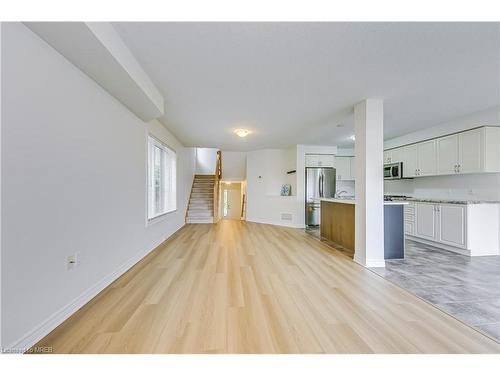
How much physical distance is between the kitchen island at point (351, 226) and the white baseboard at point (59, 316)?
3.44 metres

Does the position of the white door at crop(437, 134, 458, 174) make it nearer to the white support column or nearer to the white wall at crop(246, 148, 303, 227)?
the white support column

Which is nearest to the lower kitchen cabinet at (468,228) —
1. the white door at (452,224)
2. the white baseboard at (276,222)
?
the white door at (452,224)

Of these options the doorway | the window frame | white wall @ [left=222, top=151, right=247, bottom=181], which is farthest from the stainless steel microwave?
the doorway

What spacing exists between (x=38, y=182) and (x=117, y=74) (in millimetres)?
1192

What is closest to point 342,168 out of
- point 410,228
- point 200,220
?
point 410,228

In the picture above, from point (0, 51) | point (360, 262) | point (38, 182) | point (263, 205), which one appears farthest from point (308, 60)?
point (263, 205)

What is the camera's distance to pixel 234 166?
9.38 m

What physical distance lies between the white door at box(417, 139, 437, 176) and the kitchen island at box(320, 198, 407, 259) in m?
1.89

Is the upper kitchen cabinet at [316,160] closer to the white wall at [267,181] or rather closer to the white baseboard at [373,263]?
the white wall at [267,181]

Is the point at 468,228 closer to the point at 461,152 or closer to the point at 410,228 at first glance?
the point at 410,228

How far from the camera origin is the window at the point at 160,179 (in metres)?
4.17

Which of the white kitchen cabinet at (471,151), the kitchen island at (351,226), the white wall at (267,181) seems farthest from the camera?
the white wall at (267,181)

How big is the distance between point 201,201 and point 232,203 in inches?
246

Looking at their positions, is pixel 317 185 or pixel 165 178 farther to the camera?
pixel 317 185
